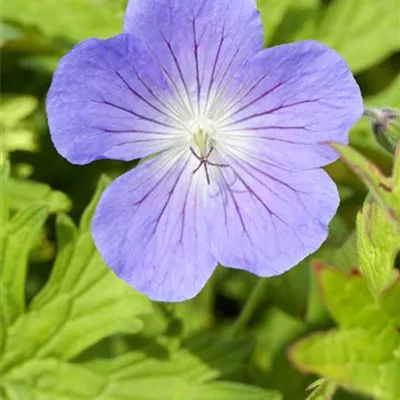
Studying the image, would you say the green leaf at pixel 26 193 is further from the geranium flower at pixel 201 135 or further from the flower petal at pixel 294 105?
the flower petal at pixel 294 105

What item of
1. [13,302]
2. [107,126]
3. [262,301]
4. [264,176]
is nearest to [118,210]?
[107,126]

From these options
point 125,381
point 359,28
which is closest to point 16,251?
point 125,381

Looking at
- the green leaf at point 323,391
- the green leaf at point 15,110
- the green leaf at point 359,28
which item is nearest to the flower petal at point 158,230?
the green leaf at point 323,391

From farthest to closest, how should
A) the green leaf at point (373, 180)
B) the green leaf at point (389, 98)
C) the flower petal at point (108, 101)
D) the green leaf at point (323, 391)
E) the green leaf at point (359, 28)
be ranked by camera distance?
the green leaf at point (359, 28) → the green leaf at point (389, 98) → the green leaf at point (323, 391) → the flower petal at point (108, 101) → the green leaf at point (373, 180)

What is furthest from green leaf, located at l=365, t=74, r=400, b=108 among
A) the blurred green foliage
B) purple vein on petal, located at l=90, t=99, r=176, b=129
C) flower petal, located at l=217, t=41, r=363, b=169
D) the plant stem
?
purple vein on petal, located at l=90, t=99, r=176, b=129

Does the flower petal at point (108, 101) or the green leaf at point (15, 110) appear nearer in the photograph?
the flower petal at point (108, 101)

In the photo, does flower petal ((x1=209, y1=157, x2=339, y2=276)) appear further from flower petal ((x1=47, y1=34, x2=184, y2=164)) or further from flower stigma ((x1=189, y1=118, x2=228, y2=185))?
flower petal ((x1=47, y1=34, x2=184, y2=164))
